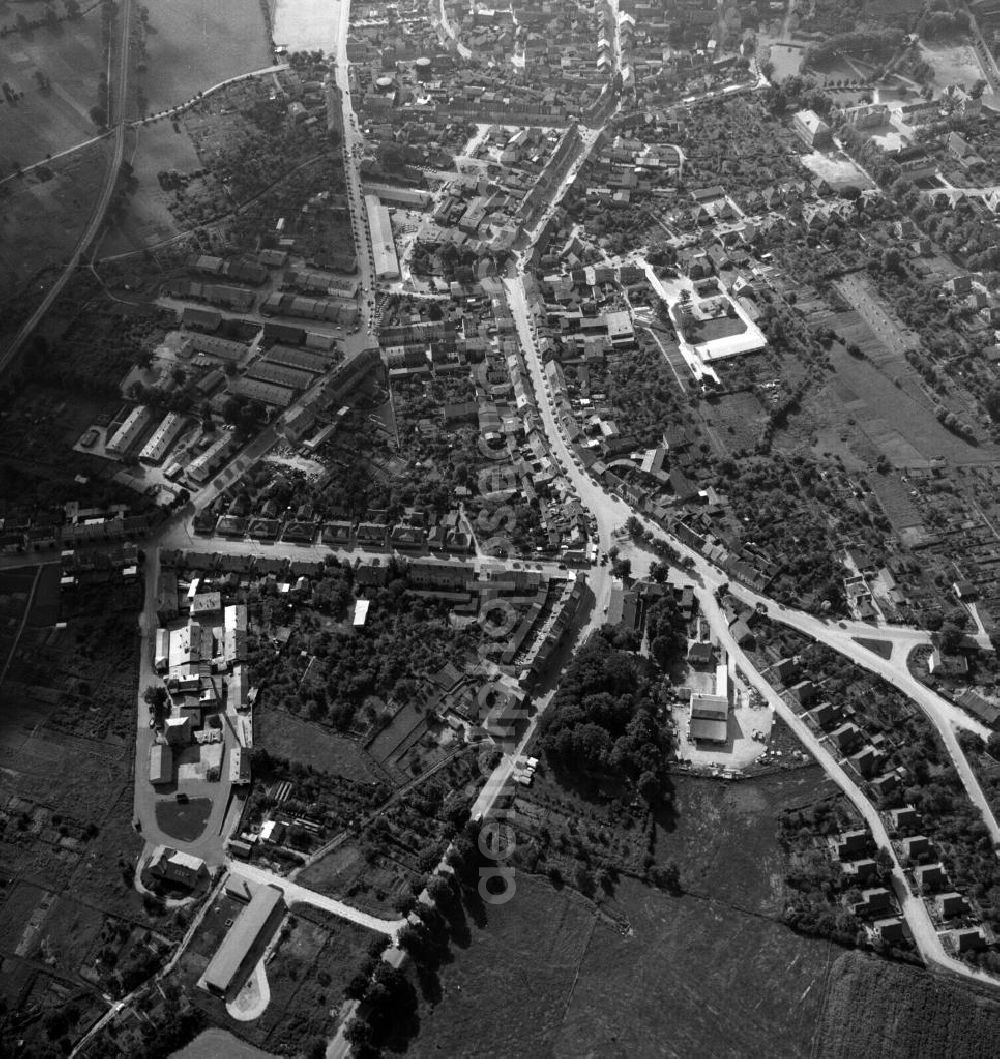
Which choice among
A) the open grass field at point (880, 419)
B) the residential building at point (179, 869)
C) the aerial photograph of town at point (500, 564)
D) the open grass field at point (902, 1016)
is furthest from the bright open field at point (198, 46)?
the open grass field at point (902, 1016)

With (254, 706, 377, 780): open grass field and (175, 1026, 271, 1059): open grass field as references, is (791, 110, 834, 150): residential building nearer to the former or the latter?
(254, 706, 377, 780): open grass field

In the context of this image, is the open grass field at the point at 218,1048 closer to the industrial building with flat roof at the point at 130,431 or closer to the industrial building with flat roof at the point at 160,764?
the industrial building with flat roof at the point at 160,764

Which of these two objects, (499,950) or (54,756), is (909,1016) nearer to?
(499,950)

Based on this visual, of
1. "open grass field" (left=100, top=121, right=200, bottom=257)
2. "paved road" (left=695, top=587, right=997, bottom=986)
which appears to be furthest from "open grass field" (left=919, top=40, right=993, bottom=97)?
"open grass field" (left=100, top=121, right=200, bottom=257)

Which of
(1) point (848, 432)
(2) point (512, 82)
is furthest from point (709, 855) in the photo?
(2) point (512, 82)

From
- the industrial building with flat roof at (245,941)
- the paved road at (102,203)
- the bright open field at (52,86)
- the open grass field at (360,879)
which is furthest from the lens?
the bright open field at (52,86)

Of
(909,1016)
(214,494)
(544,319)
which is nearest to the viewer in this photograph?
(909,1016)

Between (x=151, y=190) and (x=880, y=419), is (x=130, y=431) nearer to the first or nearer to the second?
(x=151, y=190)
